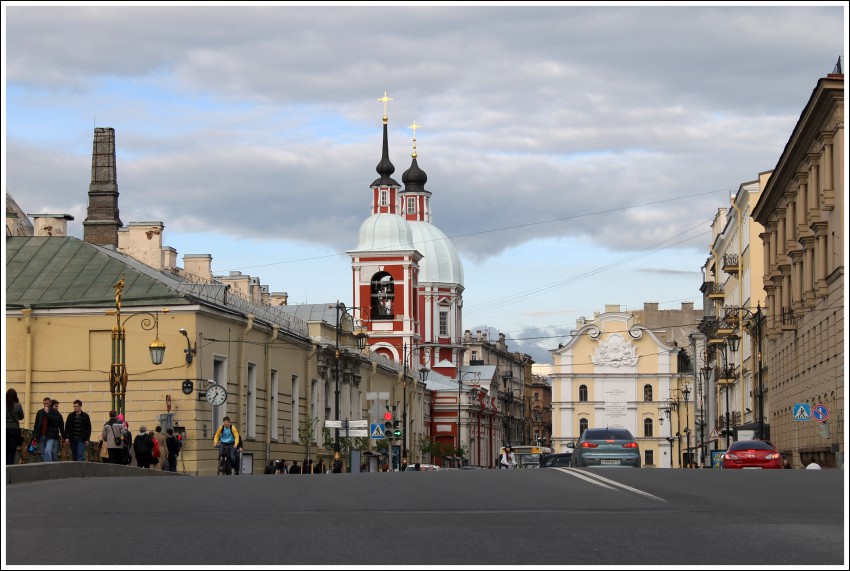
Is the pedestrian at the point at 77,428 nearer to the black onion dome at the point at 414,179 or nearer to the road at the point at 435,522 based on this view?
the road at the point at 435,522

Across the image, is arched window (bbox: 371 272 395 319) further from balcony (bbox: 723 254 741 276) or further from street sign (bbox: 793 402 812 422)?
street sign (bbox: 793 402 812 422)

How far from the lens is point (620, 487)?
21.3 meters

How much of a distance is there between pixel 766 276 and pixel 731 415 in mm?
23797

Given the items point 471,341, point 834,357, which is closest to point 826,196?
point 834,357

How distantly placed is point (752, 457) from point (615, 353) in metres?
102

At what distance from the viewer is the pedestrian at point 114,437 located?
34312 mm

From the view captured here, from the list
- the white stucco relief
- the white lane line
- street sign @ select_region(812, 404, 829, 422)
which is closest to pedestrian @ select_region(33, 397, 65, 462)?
the white lane line

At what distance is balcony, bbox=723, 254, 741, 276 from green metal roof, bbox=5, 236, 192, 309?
41.2m

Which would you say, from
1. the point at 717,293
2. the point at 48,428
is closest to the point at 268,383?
the point at 48,428

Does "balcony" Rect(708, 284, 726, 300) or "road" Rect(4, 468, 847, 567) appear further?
"balcony" Rect(708, 284, 726, 300)

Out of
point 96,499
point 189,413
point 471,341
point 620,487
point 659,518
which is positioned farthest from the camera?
point 471,341

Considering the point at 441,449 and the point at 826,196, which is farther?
the point at 441,449

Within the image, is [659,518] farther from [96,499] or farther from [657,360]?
[657,360]

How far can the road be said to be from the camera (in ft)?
39.9
